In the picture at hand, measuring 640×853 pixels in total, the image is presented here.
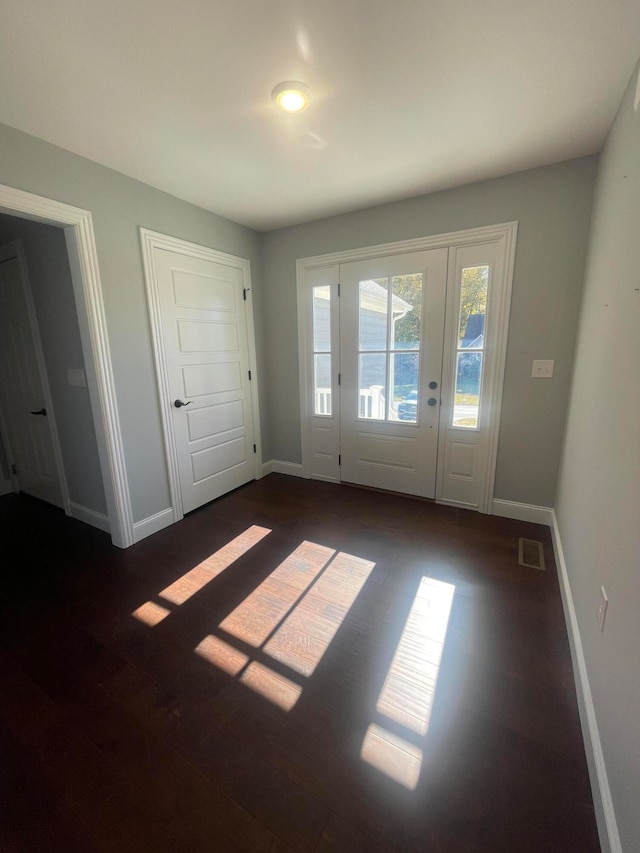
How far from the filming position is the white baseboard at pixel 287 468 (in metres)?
3.73

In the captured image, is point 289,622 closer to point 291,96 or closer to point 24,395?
point 291,96

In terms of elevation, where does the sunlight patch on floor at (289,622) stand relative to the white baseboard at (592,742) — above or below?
below

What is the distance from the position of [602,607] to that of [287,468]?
295 cm

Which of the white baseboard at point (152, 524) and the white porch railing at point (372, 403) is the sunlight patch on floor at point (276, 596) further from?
the white porch railing at point (372, 403)

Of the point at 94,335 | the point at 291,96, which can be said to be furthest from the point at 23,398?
the point at 291,96

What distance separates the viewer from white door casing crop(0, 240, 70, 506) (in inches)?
104

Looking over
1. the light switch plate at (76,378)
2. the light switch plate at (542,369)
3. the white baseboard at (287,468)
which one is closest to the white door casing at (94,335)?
the light switch plate at (76,378)

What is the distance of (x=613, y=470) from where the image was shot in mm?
1249

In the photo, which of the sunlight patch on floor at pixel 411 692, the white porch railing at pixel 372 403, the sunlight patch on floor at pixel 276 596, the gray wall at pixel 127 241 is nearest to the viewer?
the sunlight patch on floor at pixel 411 692

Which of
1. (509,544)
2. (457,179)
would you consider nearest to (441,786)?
(509,544)

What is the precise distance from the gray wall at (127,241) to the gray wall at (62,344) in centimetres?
31

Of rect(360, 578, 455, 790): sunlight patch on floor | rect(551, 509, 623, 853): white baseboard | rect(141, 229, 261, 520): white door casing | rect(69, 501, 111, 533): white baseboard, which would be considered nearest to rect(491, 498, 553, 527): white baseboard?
rect(551, 509, 623, 853): white baseboard

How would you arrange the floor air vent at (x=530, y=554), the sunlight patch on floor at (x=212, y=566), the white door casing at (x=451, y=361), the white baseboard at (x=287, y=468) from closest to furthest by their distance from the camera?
Answer: the sunlight patch on floor at (x=212, y=566), the floor air vent at (x=530, y=554), the white door casing at (x=451, y=361), the white baseboard at (x=287, y=468)

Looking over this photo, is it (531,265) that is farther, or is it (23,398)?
(23,398)
